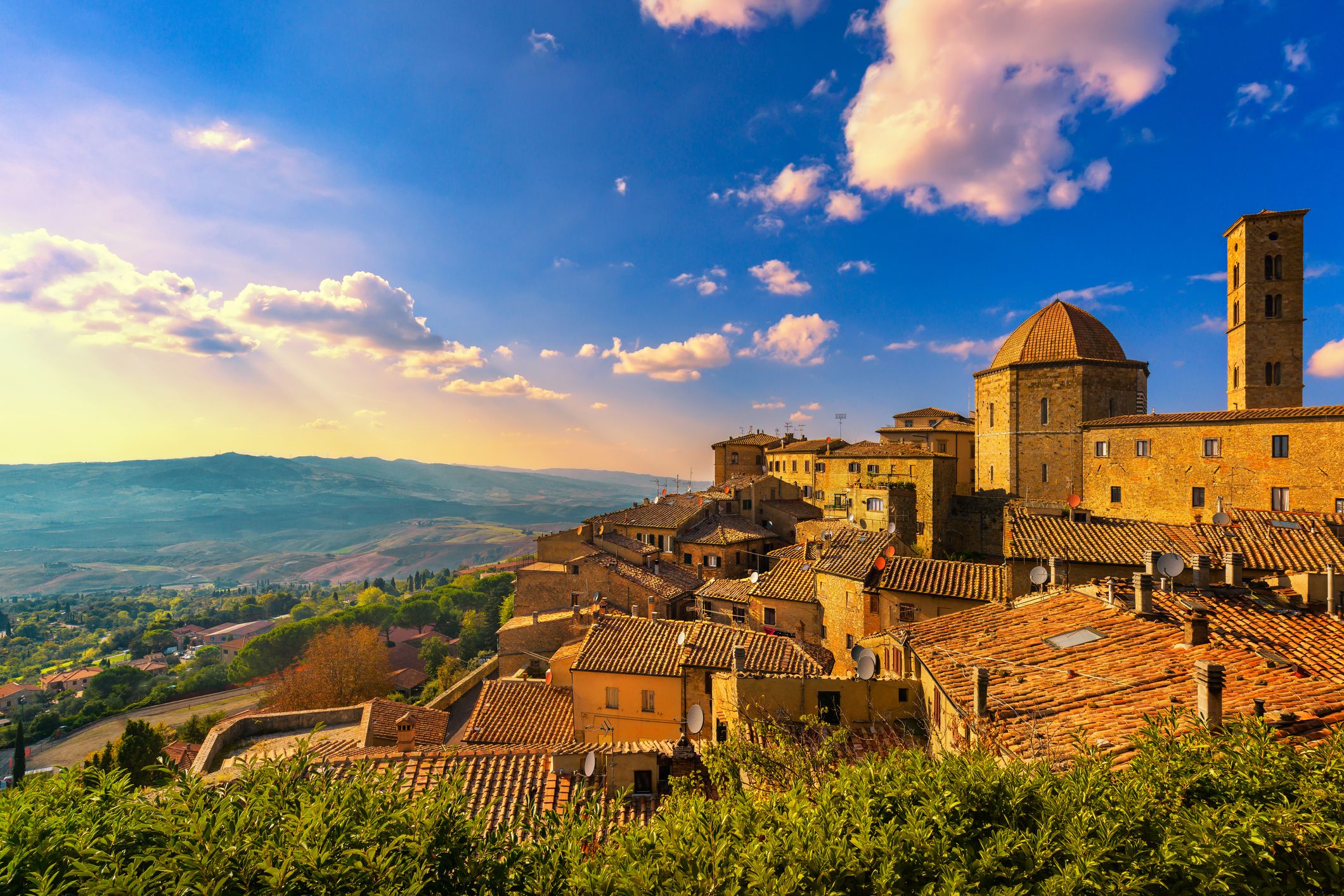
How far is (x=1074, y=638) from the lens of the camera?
1198 cm

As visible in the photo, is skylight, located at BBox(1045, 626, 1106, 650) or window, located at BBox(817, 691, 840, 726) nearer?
skylight, located at BBox(1045, 626, 1106, 650)

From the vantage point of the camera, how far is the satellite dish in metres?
13.7

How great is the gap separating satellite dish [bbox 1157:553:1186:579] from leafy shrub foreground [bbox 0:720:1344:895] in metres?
10.3

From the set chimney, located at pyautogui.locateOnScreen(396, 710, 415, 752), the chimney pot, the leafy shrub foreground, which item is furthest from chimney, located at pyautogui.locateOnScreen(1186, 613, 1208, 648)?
chimney, located at pyautogui.locateOnScreen(396, 710, 415, 752)

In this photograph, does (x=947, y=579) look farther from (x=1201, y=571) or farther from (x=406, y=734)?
(x=406, y=734)

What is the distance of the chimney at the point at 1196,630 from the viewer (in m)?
10.6

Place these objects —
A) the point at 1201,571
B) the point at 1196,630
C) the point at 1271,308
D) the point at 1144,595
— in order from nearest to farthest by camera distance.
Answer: the point at 1196,630 → the point at 1144,595 → the point at 1201,571 → the point at 1271,308

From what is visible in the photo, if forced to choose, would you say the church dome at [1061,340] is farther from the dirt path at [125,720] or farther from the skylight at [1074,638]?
the dirt path at [125,720]

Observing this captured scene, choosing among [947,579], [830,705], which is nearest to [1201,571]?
[947,579]

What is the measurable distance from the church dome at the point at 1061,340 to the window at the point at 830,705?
32.5 metres

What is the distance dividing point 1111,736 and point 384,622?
9492 centimetres

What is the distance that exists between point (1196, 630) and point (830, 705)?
23.5 ft

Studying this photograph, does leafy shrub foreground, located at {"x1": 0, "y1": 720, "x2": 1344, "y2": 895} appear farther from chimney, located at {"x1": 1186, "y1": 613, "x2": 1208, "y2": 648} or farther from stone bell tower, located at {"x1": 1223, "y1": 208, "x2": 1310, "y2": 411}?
stone bell tower, located at {"x1": 1223, "y1": 208, "x2": 1310, "y2": 411}

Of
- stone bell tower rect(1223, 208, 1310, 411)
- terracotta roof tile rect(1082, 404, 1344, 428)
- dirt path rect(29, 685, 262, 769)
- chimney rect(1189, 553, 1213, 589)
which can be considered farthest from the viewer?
dirt path rect(29, 685, 262, 769)
